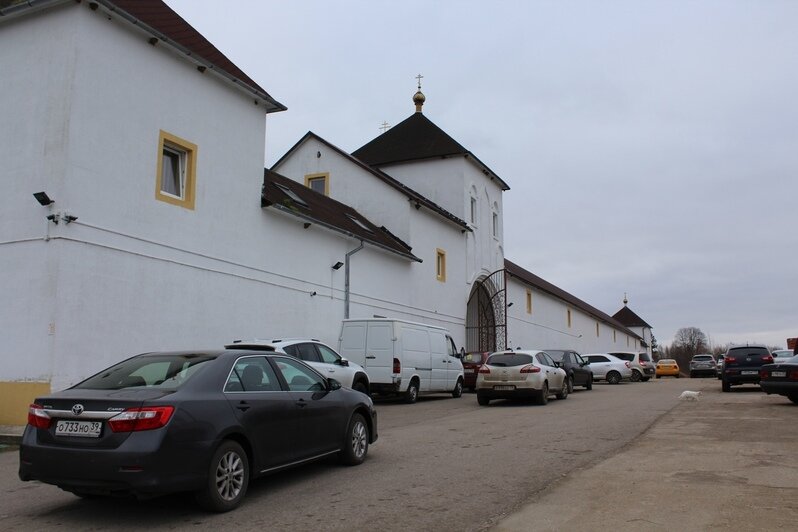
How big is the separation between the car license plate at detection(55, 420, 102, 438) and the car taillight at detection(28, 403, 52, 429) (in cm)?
12

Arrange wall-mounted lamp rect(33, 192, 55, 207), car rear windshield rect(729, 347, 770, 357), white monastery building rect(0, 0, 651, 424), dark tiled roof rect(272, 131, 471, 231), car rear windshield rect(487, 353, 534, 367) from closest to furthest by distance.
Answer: wall-mounted lamp rect(33, 192, 55, 207), white monastery building rect(0, 0, 651, 424), car rear windshield rect(487, 353, 534, 367), car rear windshield rect(729, 347, 770, 357), dark tiled roof rect(272, 131, 471, 231)

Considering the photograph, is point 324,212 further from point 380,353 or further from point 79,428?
point 79,428

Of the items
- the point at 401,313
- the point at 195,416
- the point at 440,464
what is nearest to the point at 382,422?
the point at 440,464

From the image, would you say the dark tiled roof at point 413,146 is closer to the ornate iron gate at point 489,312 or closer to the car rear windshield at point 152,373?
the ornate iron gate at point 489,312

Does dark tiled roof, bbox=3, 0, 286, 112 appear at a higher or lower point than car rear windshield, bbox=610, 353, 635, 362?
higher

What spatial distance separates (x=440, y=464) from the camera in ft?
27.7

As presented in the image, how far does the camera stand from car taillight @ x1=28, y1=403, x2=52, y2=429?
19.0 feet

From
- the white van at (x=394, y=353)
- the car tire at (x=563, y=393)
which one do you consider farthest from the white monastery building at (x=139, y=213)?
the car tire at (x=563, y=393)

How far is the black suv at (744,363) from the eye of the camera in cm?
2221

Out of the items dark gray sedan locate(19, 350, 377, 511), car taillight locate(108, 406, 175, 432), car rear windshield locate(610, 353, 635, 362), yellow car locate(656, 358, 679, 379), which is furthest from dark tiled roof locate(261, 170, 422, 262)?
yellow car locate(656, 358, 679, 379)

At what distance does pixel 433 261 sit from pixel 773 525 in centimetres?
2425

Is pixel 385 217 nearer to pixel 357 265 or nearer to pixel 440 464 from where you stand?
pixel 357 265

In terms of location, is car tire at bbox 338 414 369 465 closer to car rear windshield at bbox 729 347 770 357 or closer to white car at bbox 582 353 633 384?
car rear windshield at bbox 729 347 770 357

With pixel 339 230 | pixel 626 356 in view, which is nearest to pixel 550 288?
pixel 626 356
